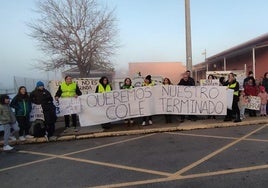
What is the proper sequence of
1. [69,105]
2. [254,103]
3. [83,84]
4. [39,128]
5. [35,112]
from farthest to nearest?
[83,84] < [254,103] < [69,105] < [35,112] < [39,128]

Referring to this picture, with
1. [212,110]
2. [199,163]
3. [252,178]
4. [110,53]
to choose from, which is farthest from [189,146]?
[110,53]

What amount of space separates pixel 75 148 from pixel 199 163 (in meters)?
3.46

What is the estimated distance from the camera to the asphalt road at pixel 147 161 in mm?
5887

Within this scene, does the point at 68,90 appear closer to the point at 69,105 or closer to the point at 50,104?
the point at 69,105

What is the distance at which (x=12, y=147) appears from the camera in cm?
953

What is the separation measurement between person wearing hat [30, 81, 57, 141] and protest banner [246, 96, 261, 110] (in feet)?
21.5

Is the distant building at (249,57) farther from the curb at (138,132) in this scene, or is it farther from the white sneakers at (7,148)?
the white sneakers at (7,148)

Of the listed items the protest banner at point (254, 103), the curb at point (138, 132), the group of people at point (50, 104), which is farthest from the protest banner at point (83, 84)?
the protest banner at point (254, 103)

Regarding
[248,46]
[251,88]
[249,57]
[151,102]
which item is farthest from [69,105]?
[249,57]

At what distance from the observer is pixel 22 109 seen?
10172mm

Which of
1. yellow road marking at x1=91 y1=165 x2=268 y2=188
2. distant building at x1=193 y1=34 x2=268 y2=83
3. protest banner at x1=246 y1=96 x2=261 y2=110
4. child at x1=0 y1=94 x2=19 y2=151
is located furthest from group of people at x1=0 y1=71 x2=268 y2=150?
distant building at x1=193 y1=34 x2=268 y2=83

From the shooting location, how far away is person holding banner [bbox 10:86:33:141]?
10156mm

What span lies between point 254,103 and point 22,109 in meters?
7.58

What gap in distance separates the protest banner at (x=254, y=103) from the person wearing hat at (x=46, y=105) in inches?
258
